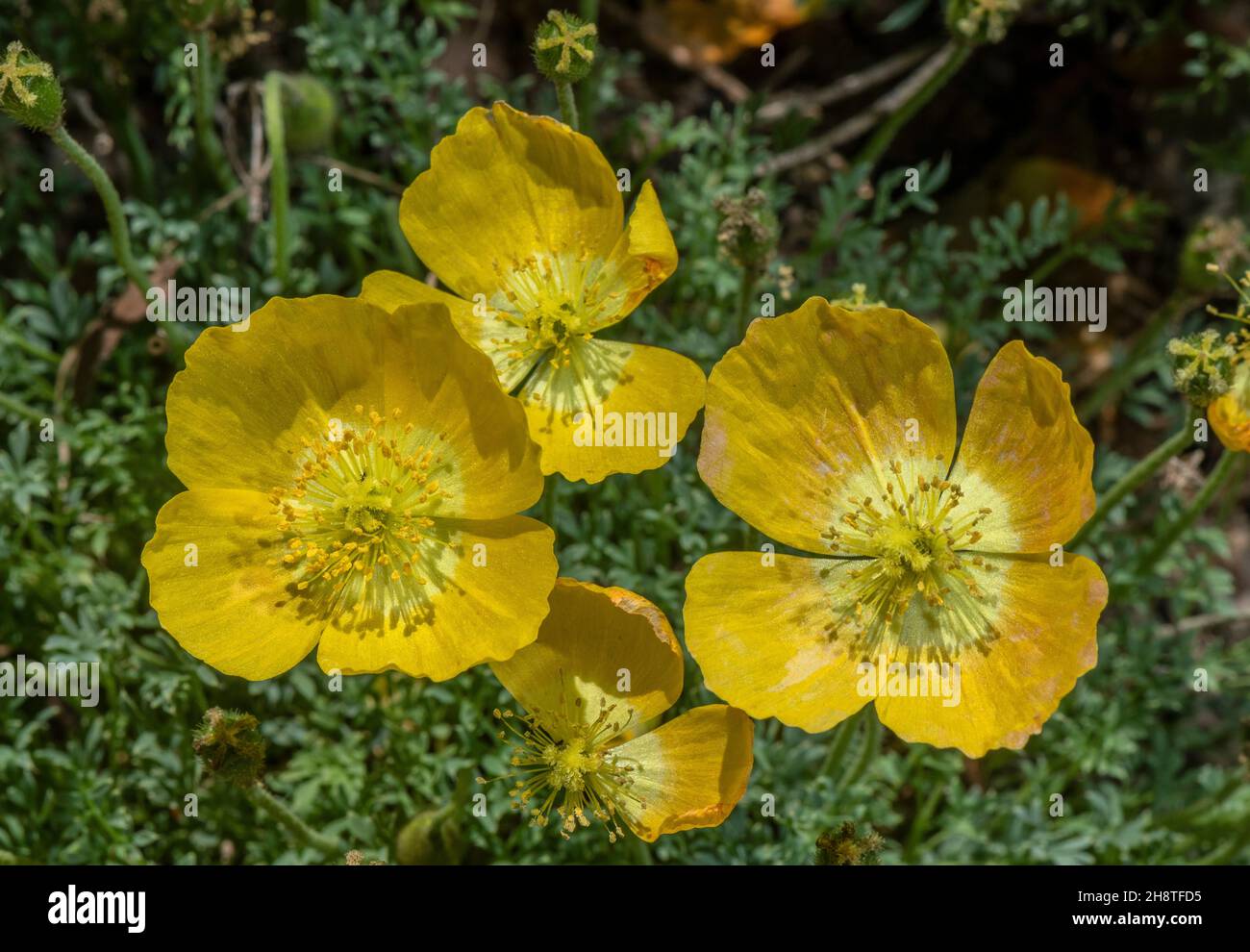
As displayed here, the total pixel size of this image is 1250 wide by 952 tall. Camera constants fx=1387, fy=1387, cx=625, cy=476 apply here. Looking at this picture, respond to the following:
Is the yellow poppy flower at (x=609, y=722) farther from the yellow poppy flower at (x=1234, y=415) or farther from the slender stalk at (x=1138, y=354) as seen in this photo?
the slender stalk at (x=1138, y=354)

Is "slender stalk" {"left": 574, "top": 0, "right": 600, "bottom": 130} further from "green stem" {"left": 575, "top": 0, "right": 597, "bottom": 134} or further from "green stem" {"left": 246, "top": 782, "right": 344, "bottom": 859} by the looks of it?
"green stem" {"left": 246, "top": 782, "right": 344, "bottom": 859}

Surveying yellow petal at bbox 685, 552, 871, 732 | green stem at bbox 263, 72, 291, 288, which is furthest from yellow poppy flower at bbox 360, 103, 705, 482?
green stem at bbox 263, 72, 291, 288

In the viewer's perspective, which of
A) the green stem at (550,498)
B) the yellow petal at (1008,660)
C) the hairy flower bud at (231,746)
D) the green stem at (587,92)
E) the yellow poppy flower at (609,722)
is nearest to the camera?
the yellow petal at (1008,660)

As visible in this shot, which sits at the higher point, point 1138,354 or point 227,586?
point 1138,354

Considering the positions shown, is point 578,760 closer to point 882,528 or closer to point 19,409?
point 882,528

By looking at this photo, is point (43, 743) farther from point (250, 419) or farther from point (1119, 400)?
point (1119, 400)

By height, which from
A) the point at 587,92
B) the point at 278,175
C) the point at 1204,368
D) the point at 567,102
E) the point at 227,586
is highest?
the point at 587,92

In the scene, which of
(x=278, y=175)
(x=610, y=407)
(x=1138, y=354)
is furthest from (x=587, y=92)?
(x=1138, y=354)

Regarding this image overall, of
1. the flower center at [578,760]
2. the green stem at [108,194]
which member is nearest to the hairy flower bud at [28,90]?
the green stem at [108,194]
